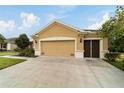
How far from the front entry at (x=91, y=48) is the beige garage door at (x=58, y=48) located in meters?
1.51

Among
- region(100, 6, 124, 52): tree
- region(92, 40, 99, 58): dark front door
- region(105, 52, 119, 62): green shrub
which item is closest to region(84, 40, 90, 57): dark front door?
region(92, 40, 99, 58): dark front door

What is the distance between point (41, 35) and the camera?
24734 millimetres

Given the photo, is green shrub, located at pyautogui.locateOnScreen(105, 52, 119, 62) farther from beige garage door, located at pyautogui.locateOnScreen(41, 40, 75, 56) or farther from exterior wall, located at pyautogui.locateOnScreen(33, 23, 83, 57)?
beige garage door, located at pyautogui.locateOnScreen(41, 40, 75, 56)

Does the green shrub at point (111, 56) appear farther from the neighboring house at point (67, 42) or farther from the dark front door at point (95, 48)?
the dark front door at point (95, 48)

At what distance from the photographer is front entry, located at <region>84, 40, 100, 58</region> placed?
22.0 meters

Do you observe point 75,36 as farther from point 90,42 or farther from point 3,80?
point 3,80

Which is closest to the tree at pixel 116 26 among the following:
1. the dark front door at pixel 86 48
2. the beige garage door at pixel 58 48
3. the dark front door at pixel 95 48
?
the dark front door at pixel 95 48

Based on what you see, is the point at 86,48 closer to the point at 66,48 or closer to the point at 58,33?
the point at 66,48

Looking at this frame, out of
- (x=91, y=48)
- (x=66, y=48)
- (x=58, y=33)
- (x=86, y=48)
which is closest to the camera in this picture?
(x=91, y=48)

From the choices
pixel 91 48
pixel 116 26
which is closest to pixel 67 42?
pixel 91 48

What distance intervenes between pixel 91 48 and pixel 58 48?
4.05 metres

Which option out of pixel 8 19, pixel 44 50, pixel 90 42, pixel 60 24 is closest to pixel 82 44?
pixel 90 42

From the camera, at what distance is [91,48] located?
72.7 feet

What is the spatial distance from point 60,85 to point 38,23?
19123mm
